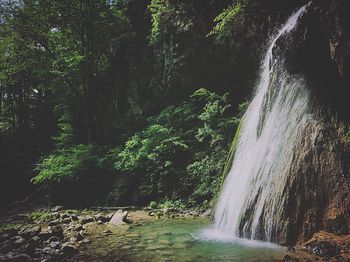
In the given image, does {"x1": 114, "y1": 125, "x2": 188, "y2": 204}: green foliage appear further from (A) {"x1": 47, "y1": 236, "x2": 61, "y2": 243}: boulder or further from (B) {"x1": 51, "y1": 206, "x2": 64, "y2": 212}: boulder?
(A) {"x1": 47, "y1": 236, "x2": 61, "y2": 243}: boulder

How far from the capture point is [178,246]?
635cm

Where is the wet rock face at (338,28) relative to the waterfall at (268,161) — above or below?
above

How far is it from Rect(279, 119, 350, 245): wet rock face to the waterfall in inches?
7.7

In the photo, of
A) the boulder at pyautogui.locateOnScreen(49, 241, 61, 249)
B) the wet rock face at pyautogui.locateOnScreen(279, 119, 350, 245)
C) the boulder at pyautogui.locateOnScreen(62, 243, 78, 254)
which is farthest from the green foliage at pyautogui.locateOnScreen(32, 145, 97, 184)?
the wet rock face at pyautogui.locateOnScreen(279, 119, 350, 245)

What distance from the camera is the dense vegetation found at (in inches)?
516

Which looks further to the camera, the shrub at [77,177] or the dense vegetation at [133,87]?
the shrub at [77,177]

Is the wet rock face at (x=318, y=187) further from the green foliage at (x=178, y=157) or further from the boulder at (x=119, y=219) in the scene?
the green foliage at (x=178, y=157)

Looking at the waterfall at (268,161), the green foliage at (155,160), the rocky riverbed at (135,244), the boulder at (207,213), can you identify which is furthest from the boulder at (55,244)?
the green foliage at (155,160)

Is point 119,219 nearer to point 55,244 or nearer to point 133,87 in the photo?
point 55,244

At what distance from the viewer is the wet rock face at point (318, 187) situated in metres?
5.62

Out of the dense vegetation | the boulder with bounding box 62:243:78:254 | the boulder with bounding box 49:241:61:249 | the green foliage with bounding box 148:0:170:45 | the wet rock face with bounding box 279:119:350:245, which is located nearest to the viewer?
the wet rock face with bounding box 279:119:350:245

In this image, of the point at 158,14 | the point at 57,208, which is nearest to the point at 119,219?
the point at 57,208

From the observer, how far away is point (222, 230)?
7.57 meters

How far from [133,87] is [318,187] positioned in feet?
44.9
